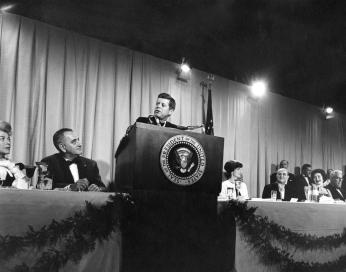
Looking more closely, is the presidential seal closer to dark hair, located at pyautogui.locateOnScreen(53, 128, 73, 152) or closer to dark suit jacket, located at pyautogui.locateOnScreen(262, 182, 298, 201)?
dark hair, located at pyautogui.locateOnScreen(53, 128, 73, 152)

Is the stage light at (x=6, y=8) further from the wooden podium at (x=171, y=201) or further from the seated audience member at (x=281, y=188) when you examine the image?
→ the seated audience member at (x=281, y=188)

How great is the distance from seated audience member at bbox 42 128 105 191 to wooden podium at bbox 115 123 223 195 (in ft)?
5.78

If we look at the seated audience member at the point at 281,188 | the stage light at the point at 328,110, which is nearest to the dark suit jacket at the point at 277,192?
the seated audience member at the point at 281,188

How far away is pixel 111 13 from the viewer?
482 cm

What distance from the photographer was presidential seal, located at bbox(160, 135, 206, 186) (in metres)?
2.21

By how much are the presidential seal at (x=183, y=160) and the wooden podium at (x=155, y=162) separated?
0.02 m

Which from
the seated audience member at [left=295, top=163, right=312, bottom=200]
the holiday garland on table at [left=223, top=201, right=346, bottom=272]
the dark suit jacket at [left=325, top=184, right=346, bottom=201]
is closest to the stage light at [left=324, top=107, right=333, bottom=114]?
the seated audience member at [left=295, top=163, right=312, bottom=200]

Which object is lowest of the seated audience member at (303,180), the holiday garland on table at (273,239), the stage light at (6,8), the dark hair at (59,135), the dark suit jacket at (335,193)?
the holiday garland on table at (273,239)

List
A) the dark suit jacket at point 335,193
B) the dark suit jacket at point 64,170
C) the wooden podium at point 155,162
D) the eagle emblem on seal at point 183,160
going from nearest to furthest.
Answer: the wooden podium at point 155,162
the eagle emblem on seal at point 183,160
the dark suit jacket at point 64,170
the dark suit jacket at point 335,193

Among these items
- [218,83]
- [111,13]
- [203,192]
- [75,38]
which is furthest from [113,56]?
[203,192]

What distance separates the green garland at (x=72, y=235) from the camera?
6.12ft

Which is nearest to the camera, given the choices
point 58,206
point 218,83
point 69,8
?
point 58,206

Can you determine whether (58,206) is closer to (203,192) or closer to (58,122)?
(203,192)

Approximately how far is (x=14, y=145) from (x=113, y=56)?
2.24 meters
